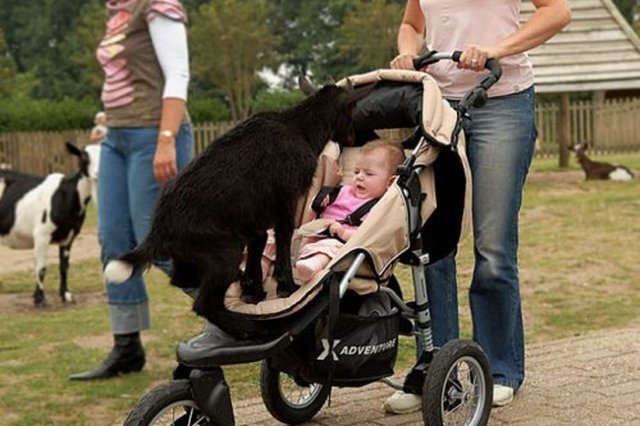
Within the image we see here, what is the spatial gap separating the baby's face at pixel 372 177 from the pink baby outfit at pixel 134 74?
1.86 meters

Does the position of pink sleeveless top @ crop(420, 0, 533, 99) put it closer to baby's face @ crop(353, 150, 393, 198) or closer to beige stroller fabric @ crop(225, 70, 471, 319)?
beige stroller fabric @ crop(225, 70, 471, 319)

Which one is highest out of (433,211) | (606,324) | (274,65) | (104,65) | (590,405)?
(104,65)

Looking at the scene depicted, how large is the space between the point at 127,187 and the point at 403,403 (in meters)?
2.04

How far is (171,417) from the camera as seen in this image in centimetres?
402

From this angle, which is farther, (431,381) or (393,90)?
(393,90)

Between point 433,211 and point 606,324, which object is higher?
point 433,211

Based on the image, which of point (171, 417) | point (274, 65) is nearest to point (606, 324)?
point (171, 417)

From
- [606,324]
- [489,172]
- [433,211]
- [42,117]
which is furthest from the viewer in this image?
[42,117]

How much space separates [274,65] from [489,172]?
173 ft

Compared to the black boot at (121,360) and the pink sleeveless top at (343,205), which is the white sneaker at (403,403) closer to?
the pink sleeveless top at (343,205)

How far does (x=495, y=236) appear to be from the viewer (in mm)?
5145

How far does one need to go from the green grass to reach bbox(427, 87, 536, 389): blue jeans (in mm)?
1284

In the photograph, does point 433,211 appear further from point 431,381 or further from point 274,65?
point 274,65

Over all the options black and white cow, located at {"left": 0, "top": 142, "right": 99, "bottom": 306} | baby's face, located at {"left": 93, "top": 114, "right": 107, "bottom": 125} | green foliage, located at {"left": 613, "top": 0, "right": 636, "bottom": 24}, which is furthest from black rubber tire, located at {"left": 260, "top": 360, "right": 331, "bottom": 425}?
green foliage, located at {"left": 613, "top": 0, "right": 636, "bottom": 24}
